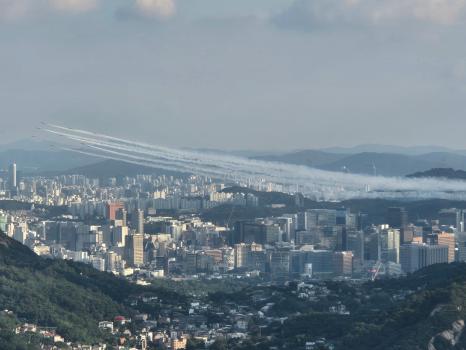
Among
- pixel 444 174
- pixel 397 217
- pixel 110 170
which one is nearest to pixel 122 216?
pixel 397 217

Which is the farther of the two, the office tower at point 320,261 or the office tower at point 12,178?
the office tower at point 12,178

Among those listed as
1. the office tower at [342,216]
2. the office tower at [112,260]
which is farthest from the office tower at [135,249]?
the office tower at [342,216]

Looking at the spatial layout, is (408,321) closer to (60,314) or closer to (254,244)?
(60,314)

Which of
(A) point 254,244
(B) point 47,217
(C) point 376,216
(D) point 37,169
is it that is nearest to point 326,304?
(A) point 254,244

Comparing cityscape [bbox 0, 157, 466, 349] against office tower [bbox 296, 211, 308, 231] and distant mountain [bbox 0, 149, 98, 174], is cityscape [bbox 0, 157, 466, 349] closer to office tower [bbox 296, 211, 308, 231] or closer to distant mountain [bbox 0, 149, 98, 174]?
office tower [bbox 296, 211, 308, 231]

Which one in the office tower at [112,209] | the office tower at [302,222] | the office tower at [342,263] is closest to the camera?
the office tower at [342,263]

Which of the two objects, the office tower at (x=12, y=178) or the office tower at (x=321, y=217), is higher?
the office tower at (x=12, y=178)

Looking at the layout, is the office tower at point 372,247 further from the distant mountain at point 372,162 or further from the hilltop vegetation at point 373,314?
the distant mountain at point 372,162
